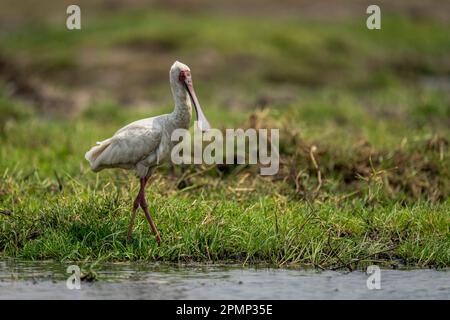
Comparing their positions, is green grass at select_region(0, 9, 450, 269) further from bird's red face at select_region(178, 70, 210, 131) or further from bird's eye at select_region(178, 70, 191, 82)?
bird's eye at select_region(178, 70, 191, 82)

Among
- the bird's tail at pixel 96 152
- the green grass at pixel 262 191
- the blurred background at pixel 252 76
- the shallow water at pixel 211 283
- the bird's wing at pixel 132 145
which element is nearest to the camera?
the shallow water at pixel 211 283

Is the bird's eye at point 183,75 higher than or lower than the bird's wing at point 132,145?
higher

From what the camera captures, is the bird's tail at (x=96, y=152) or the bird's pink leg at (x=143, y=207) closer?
the bird's pink leg at (x=143, y=207)

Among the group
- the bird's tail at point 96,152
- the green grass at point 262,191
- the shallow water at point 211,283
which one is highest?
the bird's tail at point 96,152

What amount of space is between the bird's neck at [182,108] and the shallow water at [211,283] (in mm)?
1246

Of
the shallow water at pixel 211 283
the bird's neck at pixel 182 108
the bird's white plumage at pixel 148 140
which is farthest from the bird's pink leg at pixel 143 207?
the bird's neck at pixel 182 108

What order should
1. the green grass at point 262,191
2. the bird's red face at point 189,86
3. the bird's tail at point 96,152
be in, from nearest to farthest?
1. the green grass at point 262,191
2. the bird's red face at point 189,86
3. the bird's tail at point 96,152

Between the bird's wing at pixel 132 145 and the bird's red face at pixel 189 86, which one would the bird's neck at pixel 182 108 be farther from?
the bird's wing at pixel 132 145

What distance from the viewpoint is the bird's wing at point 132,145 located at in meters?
8.44

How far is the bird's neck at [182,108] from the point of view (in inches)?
335

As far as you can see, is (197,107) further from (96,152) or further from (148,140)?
(96,152)

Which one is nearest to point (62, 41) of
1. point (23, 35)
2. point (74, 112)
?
point (23, 35)

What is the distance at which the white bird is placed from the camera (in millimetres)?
8445

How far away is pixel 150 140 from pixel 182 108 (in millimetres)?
385
